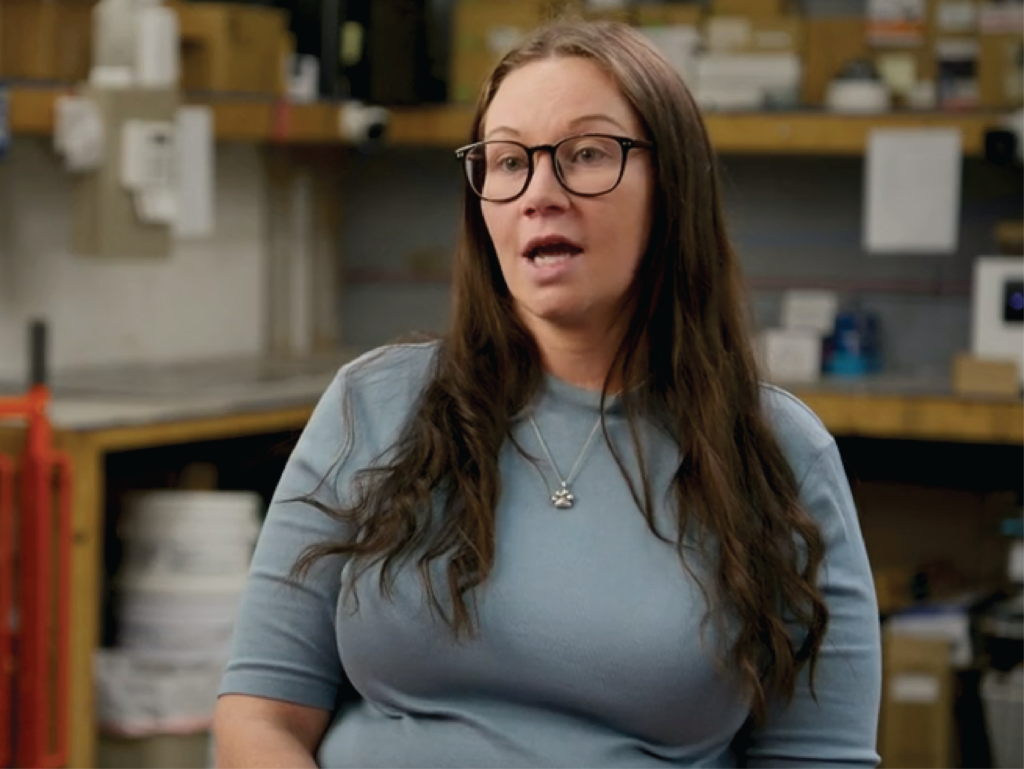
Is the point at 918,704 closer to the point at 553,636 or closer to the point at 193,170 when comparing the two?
the point at 193,170

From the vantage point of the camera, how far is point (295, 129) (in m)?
4.49

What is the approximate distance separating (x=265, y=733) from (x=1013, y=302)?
286cm

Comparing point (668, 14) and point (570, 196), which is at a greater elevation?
point (668, 14)

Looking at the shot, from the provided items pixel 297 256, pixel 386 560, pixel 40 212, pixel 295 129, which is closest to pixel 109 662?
pixel 40 212

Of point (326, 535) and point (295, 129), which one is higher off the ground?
point (295, 129)

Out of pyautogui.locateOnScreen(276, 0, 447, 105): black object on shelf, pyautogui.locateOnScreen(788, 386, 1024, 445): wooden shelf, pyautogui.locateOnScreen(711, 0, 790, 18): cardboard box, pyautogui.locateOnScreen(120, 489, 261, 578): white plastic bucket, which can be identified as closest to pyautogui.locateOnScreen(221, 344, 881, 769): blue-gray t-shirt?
pyautogui.locateOnScreen(120, 489, 261, 578): white plastic bucket

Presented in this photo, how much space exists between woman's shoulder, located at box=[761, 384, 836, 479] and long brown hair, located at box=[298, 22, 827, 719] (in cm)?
1

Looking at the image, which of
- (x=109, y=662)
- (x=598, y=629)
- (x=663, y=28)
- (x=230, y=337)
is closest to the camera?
(x=598, y=629)

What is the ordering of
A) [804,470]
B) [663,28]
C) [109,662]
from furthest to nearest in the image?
1. [663,28]
2. [109,662]
3. [804,470]

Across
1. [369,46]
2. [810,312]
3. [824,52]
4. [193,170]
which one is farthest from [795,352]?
[193,170]

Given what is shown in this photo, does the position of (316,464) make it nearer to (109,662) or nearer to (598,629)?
(598,629)

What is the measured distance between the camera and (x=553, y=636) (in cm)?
154

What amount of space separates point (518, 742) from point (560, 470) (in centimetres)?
23

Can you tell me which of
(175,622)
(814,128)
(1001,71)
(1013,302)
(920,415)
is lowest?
(175,622)
